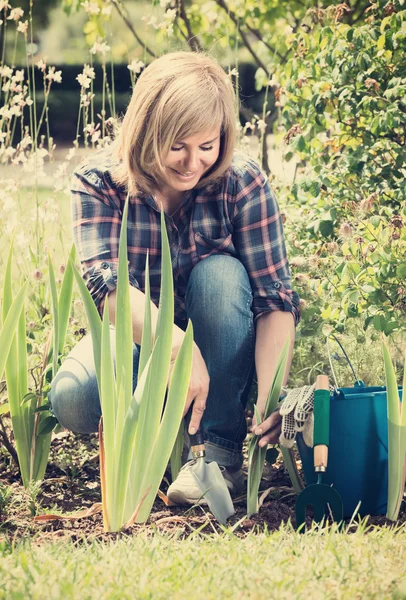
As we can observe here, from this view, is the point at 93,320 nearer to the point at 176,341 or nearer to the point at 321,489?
the point at 176,341

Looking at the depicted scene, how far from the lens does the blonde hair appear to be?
2.21m

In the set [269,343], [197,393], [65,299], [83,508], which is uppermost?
[65,299]

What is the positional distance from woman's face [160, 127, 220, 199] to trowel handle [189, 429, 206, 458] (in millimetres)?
652

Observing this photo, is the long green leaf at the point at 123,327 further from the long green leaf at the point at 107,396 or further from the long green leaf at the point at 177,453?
the long green leaf at the point at 177,453

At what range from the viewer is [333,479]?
6.81 ft

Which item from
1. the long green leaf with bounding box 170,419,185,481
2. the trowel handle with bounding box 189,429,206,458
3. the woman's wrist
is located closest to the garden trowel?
the trowel handle with bounding box 189,429,206,458

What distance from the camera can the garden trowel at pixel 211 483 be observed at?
207cm

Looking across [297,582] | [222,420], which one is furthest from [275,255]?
[297,582]

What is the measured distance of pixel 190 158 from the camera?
2250 millimetres

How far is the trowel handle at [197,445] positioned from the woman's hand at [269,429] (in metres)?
0.17

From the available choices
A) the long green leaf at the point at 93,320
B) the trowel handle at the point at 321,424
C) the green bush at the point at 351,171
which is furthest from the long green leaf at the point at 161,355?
the green bush at the point at 351,171

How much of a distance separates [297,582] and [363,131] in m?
1.99

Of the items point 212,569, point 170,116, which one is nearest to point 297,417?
point 212,569

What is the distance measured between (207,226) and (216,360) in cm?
38
